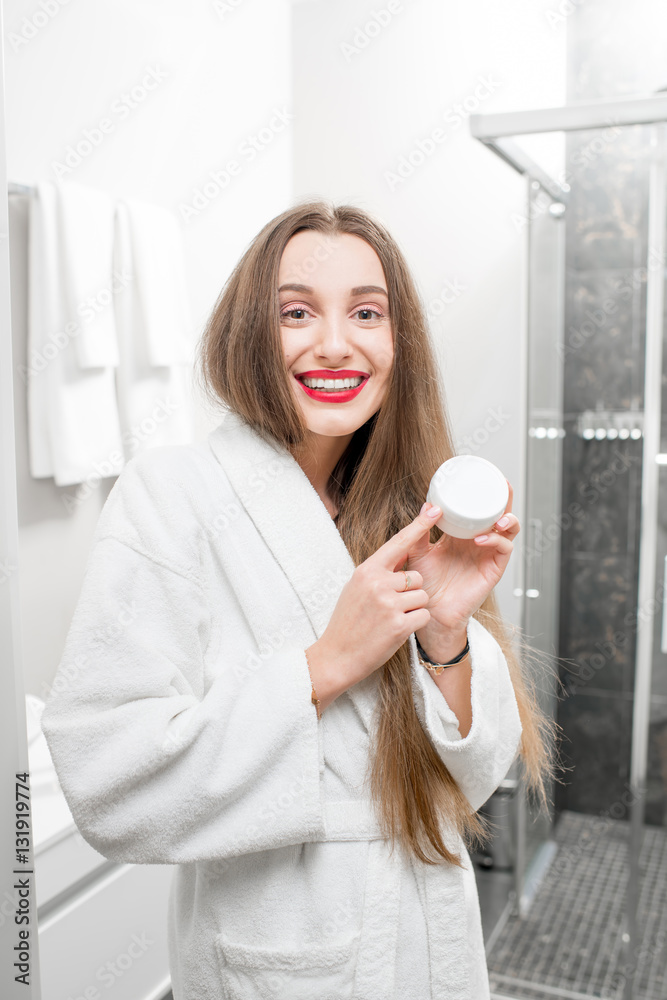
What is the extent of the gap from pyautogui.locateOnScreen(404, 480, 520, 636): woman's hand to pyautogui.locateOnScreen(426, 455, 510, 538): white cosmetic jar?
1.9 inches

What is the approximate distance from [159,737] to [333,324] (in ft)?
1.18

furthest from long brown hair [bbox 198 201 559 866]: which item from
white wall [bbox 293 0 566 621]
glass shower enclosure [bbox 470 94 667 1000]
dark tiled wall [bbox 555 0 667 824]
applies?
dark tiled wall [bbox 555 0 667 824]

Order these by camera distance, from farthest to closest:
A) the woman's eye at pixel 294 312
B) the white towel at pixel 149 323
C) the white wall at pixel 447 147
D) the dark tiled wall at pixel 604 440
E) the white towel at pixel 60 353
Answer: the dark tiled wall at pixel 604 440 < the white wall at pixel 447 147 < the white towel at pixel 149 323 < the white towel at pixel 60 353 < the woman's eye at pixel 294 312

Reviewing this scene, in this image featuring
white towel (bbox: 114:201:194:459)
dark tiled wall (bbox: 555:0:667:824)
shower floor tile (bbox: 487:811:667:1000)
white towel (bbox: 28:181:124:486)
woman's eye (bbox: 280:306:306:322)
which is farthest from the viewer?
dark tiled wall (bbox: 555:0:667:824)

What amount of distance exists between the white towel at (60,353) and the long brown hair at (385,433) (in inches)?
26.5

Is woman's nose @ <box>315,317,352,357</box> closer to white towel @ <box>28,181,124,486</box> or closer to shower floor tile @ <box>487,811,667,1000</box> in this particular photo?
white towel @ <box>28,181,124,486</box>

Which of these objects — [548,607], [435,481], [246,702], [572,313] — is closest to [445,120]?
[572,313]

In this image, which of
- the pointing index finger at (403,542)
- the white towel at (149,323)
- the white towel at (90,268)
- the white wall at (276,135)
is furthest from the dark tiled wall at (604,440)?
the pointing index finger at (403,542)

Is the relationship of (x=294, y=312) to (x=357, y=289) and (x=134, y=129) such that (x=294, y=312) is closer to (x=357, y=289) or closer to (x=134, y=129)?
(x=357, y=289)

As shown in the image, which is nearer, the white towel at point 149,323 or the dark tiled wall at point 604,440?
the white towel at point 149,323

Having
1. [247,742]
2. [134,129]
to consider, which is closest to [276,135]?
[134,129]

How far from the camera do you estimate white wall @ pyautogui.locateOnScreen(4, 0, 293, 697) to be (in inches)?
53.0

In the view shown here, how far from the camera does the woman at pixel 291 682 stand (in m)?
0.60

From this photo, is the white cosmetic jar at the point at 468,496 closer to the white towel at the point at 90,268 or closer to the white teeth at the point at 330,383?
the white teeth at the point at 330,383
